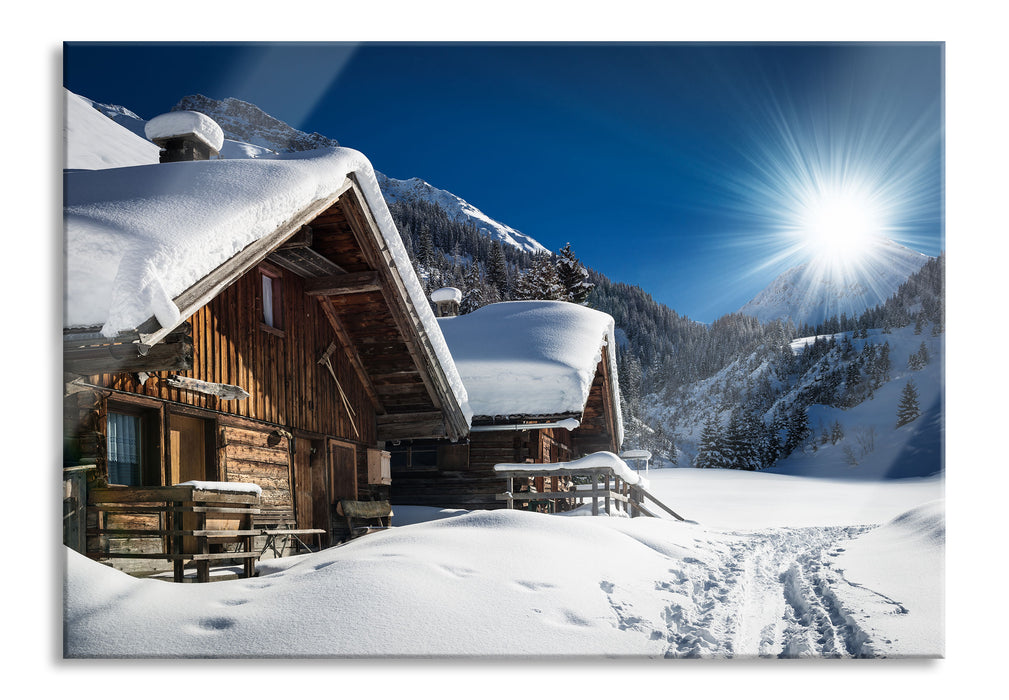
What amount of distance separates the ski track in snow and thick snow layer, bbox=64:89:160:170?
5.34 m

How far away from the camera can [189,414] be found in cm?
827

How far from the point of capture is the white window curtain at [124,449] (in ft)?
24.0

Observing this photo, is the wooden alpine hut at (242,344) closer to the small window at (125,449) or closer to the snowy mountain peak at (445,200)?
the small window at (125,449)

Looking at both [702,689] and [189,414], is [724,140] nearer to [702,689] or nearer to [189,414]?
[702,689]

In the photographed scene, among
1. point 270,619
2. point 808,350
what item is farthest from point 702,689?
point 808,350

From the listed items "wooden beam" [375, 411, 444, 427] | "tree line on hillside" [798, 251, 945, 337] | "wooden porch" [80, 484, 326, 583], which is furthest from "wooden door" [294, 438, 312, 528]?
"tree line on hillside" [798, 251, 945, 337]

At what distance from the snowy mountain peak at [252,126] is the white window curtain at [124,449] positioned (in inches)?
111

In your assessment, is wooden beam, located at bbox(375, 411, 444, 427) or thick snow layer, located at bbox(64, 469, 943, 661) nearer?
thick snow layer, located at bbox(64, 469, 943, 661)

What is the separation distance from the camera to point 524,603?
579 cm

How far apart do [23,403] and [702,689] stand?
5383mm

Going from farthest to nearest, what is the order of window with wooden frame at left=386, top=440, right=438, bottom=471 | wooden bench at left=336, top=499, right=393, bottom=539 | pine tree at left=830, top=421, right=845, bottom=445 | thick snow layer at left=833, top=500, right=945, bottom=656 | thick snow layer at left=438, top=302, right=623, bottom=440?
window with wooden frame at left=386, top=440, right=438, bottom=471, thick snow layer at left=438, top=302, right=623, bottom=440, wooden bench at left=336, top=499, right=393, bottom=539, pine tree at left=830, top=421, right=845, bottom=445, thick snow layer at left=833, top=500, right=945, bottom=656

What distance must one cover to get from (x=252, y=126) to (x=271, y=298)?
2577 millimetres

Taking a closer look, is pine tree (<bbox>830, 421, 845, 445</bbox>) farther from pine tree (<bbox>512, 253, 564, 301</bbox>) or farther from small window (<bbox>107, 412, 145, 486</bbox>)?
small window (<bbox>107, 412, 145, 486</bbox>)

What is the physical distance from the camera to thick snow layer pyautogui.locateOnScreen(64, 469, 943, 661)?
561cm
